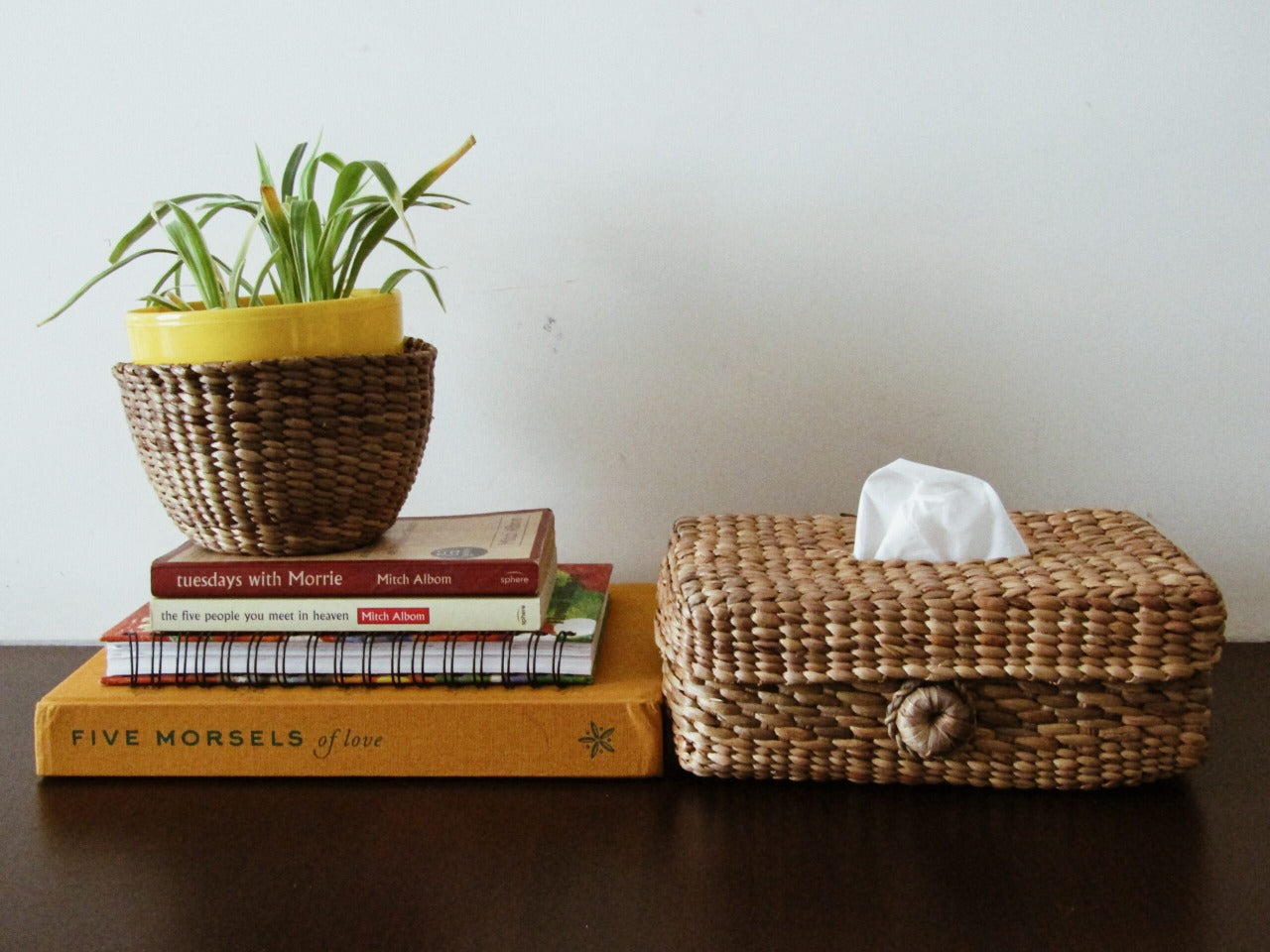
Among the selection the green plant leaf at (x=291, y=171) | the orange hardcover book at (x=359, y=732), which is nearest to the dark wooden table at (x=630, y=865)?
the orange hardcover book at (x=359, y=732)

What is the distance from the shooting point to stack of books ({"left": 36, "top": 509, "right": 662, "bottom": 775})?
0.73 m

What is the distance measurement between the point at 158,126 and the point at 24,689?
0.45 meters

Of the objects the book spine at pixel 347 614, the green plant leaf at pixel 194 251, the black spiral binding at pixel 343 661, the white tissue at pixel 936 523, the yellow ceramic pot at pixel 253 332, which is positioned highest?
the green plant leaf at pixel 194 251

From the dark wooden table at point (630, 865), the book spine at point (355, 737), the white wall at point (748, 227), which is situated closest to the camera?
the dark wooden table at point (630, 865)

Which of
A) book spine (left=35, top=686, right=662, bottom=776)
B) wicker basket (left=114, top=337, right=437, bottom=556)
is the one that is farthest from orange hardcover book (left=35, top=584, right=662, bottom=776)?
wicker basket (left=114, top=337, right=437, bottom=556)

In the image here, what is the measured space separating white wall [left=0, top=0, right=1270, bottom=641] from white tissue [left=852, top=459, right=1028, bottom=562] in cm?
21

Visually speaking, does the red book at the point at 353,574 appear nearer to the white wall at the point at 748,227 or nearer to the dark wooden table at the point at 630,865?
the dark wooden table at the point at 630,865

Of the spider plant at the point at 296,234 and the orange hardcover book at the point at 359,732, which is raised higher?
the spider plant at the point at 296,234

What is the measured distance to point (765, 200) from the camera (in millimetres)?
935

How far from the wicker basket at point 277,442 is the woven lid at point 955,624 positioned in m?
0.23

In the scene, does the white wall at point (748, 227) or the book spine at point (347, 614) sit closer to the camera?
the book spine at point (347, 614)

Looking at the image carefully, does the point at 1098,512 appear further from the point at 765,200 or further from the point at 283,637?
the point at 283,637

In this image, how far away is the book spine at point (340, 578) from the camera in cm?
75

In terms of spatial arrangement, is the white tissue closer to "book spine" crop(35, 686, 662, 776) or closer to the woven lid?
the woven lid
